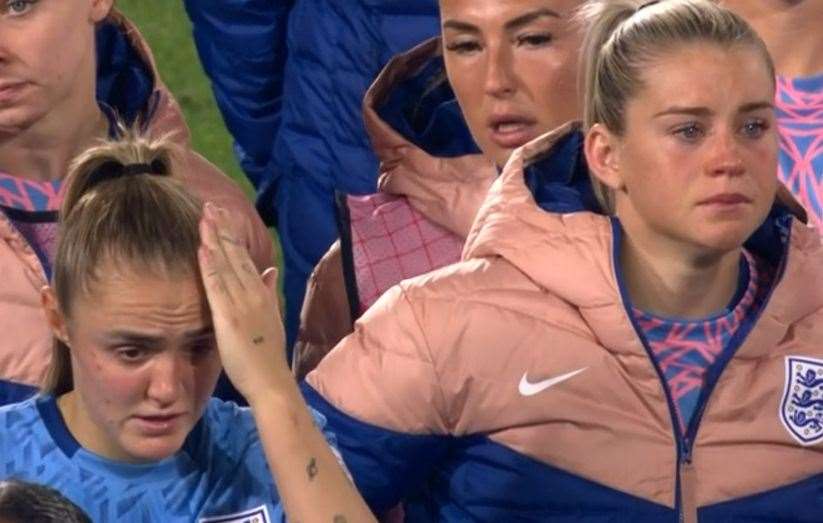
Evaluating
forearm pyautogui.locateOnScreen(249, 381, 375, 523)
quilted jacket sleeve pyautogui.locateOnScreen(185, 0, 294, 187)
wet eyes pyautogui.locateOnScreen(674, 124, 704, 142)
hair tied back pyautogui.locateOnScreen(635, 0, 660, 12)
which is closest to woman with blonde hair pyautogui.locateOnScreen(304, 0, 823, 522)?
wet eyes pyautogui.locateOnScreen(674, 124, 704, 142)

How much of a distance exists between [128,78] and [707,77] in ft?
3.44

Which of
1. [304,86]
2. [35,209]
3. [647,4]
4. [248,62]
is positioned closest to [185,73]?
[248,62]

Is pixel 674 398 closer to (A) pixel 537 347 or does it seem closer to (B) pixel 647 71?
(A) pixel 537 347

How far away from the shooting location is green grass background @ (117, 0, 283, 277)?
6250mm

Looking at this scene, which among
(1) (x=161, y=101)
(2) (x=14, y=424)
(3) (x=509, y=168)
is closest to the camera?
(2) (x=14, y=424)

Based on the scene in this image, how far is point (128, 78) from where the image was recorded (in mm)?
3752

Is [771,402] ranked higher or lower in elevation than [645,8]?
lower

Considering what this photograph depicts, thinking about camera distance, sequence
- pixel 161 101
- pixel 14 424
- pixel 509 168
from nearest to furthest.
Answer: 1. pixel 14 424
2. pixel 509 168
3. pixel 161 101

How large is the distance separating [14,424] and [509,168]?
0.77m

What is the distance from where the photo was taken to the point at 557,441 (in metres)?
3.12

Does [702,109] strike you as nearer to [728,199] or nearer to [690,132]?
[690,132]

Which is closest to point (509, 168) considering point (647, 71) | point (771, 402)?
point (647, 71)

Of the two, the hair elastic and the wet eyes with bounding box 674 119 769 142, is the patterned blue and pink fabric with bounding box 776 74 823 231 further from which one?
the hair elastic

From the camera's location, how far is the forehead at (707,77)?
314cm
